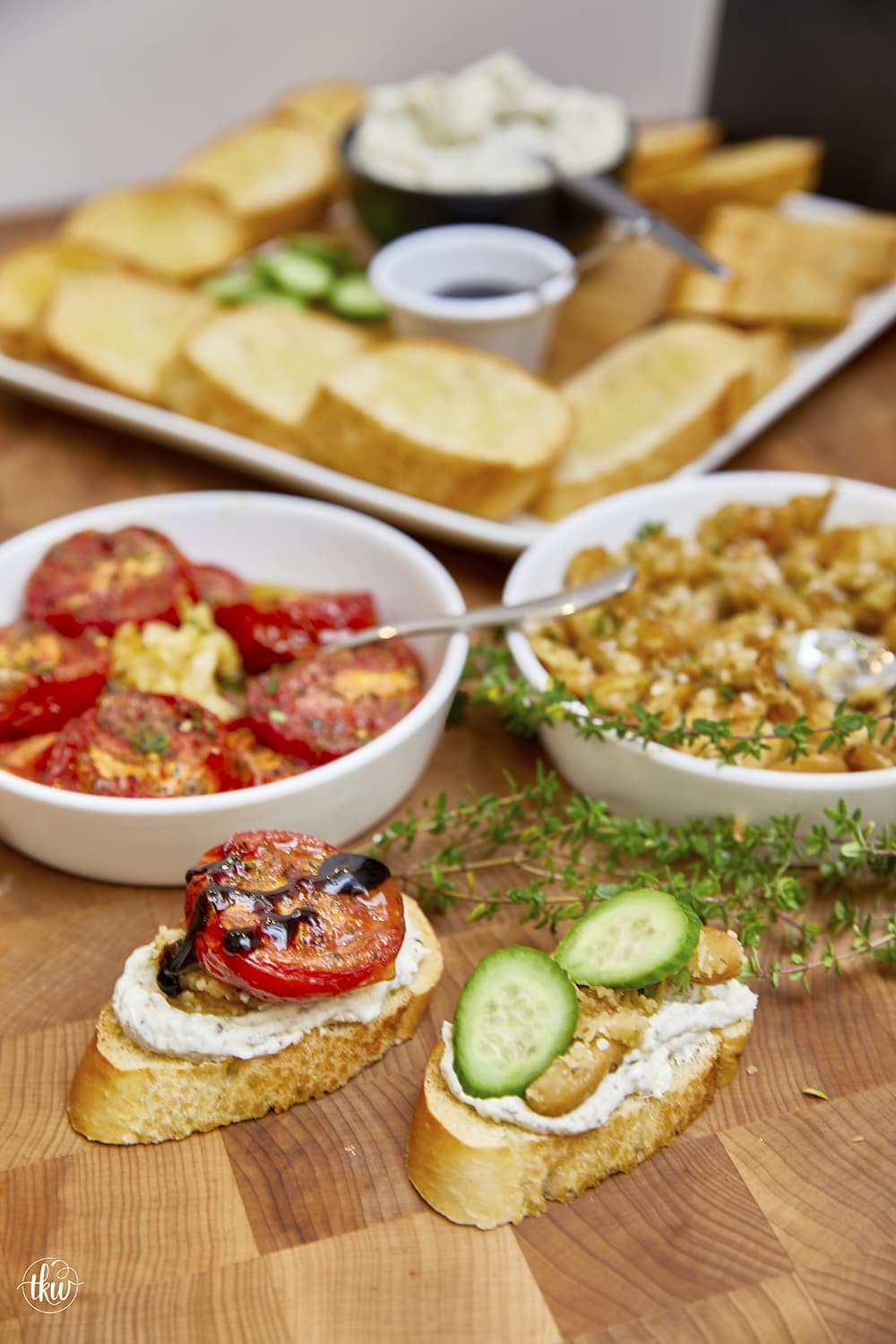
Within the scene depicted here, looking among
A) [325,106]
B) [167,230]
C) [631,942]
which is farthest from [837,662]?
[325,106]

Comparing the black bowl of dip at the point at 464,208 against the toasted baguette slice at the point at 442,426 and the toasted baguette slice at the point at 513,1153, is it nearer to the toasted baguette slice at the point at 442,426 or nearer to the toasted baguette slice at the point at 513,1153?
the toasted baguette slice at the point at 442,426

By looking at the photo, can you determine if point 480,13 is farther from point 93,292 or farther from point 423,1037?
point 423,1037

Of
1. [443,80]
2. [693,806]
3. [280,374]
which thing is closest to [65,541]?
[280,374]

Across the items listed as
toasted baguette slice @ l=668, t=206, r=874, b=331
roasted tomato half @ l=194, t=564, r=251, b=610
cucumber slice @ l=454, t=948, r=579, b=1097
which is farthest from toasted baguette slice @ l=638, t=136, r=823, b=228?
cucumber slice @ l=454, t=948, r=579, b=1097

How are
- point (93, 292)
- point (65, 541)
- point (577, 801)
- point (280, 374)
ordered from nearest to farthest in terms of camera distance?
1. point (577, 801)
2. point (65, 541)
3. point (280, 374)
4. point (93, 292)

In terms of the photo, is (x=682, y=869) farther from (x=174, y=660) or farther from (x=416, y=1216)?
(x=174, y=660)

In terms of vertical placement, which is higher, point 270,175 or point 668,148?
point 668,148
